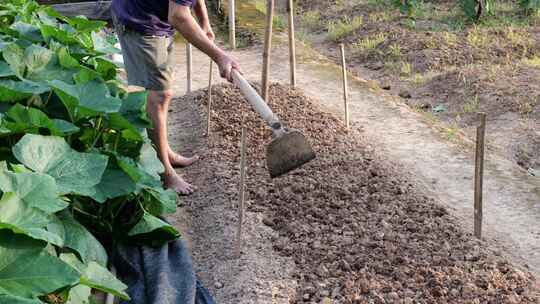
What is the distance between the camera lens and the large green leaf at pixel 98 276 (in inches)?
110

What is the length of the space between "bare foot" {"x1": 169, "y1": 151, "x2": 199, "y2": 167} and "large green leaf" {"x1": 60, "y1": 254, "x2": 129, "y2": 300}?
6.80 ft

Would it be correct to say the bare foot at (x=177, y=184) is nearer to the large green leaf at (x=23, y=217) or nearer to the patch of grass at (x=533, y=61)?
the large green leaf at (x=23, y=217)

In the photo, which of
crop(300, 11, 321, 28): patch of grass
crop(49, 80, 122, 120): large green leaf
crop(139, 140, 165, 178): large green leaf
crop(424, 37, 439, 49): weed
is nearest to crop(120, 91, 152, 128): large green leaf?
crop(139, 140, 165, 178): large green leaf

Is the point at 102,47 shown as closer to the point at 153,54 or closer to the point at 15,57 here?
the point at 153,54

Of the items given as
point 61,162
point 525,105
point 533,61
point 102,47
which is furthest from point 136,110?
point 533,61

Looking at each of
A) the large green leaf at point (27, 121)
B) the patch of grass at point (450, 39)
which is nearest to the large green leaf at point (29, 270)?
the large green leaf at point (27, 121)

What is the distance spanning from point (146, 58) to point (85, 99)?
3.18ft

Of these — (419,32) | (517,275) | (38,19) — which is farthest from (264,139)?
(419,32)

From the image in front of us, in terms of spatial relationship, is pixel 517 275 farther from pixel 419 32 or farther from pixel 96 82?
pixel 419 32

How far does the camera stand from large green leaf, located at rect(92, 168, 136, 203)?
130 inches

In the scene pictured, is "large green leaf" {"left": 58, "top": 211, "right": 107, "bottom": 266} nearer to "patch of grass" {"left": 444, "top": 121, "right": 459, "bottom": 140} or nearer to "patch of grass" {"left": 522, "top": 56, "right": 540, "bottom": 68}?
"patch of grass" {"left": 444, "top": 121, "right": 459, "bottom": 140}

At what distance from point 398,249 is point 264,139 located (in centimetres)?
176

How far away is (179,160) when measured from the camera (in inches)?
201

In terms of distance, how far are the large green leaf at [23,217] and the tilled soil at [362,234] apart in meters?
1.28
